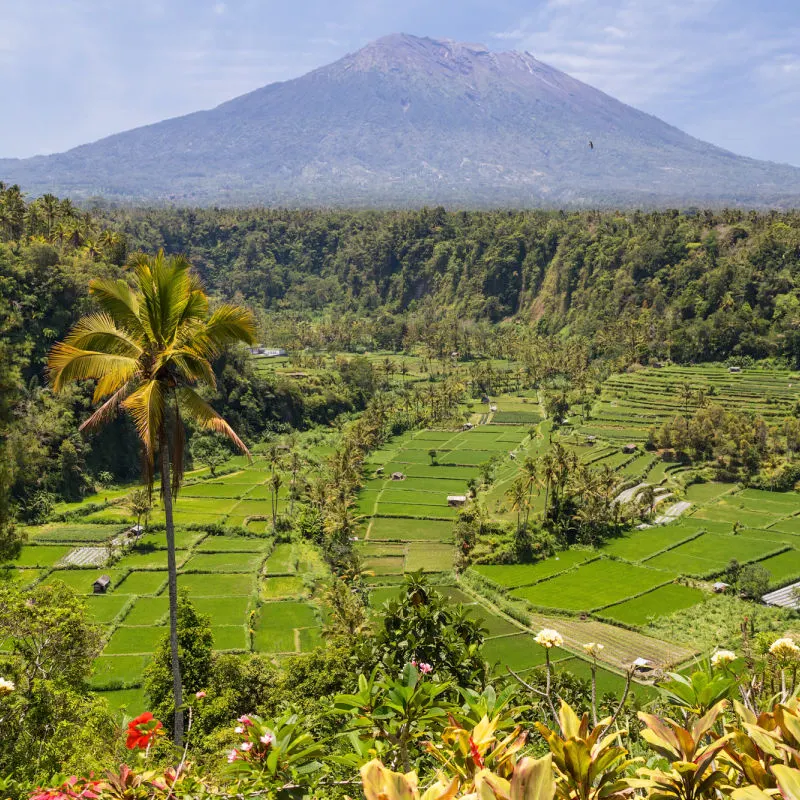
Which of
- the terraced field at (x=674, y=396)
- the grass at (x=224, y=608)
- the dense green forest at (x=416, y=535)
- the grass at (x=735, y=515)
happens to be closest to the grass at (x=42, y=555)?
the dense green forest at (x=416, y=535)

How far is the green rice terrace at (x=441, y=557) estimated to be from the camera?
24.4m

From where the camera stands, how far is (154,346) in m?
7.78

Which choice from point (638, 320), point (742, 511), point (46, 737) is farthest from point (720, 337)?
point (46, 737)

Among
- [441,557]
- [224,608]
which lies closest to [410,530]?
[441,557]

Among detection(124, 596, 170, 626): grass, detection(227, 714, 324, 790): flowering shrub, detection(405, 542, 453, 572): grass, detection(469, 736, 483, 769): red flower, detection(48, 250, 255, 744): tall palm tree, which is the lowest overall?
detection(405, 542, 453, 572): grass

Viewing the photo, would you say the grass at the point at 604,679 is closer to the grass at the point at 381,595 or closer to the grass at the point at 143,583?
the grass at the point at 381,595

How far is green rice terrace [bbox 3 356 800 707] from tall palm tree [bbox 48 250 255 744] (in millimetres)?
12453

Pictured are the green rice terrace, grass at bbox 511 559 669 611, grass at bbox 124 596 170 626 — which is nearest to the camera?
the green rice terrace

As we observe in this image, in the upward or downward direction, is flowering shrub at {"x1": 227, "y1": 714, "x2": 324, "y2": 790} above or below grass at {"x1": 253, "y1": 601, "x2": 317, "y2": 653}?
above

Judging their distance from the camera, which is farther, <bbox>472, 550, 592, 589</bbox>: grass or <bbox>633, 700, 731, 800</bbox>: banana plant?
<bbox>472, 550, 592, 589</bbox>: grass

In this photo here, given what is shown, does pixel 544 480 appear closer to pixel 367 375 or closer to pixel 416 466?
pixel 416 466

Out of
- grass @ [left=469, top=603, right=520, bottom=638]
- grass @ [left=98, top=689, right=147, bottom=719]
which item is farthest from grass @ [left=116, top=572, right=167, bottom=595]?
grass @ [left=469, top=603, right=520, bottom=638]

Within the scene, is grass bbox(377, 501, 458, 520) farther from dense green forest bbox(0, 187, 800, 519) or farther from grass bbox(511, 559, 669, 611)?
dense green forest bbox(0, 187, 800, 519)

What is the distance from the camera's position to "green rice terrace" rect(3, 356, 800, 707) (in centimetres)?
2439
